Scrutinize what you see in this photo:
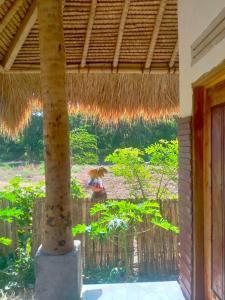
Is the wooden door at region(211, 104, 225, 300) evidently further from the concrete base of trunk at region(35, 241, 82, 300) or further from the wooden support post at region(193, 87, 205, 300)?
the concrete base of trunk at region(35, 241, 82, 300)

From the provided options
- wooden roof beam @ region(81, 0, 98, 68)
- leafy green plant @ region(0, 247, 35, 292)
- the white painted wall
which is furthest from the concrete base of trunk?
wooden roof beam @ region(81, 0, 98, 68)

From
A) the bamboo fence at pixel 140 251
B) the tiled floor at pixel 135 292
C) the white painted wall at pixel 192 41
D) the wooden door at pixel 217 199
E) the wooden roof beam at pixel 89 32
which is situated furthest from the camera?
the bamboo fence at pixel 140 251

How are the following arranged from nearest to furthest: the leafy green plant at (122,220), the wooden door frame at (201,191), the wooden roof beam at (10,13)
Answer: the wooden door frame at (201,191) < the wooden roof beam at (10,13) < the leafy green plant at (122,220)

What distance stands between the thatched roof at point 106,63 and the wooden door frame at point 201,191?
5.34 feet

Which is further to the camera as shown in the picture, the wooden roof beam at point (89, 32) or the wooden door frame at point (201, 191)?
the wooden roof beam at point (89, 32)

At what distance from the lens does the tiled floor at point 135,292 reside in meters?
3.07

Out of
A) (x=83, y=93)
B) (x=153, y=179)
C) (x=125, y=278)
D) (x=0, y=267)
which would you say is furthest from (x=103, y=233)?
Answer: (x=153, y=179)

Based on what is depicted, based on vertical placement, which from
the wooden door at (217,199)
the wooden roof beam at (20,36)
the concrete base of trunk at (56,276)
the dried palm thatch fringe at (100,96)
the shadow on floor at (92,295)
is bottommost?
the shadow on floor at (92,295)

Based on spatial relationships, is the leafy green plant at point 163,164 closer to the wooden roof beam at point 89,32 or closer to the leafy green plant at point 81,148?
the wooden roof beam at point 89,32

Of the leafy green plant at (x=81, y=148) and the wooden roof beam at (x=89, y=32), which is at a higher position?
the wooden roof beam at (x=89, y=32)

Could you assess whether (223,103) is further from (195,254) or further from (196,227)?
(195,254)

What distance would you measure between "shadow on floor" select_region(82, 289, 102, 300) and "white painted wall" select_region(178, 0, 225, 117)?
61.4 inches

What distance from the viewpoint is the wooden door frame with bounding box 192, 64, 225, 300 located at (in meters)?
2.55

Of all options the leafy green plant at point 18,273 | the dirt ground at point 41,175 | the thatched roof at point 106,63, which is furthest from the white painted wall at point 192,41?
the dirt ground at point 41,175
